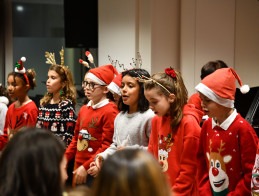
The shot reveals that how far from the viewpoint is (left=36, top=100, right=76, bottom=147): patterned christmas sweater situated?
361cm

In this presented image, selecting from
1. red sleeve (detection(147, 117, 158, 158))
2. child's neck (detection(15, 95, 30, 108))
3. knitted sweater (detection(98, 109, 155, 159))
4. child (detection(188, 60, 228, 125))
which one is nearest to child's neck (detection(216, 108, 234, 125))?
red sleeve (detection(147, 117, 158, 158))

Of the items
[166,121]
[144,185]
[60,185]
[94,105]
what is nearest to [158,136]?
[166,121]

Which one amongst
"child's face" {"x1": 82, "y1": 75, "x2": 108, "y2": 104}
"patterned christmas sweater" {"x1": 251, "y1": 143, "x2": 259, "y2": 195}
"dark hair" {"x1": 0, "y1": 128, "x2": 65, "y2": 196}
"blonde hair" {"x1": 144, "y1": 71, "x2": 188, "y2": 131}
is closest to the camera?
"dark hair" {"x1": 0, "y1": 128, "x2": 65, "y2": 196}

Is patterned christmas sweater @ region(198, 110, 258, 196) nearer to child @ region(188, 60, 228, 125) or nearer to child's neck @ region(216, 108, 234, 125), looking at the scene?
child's neck @ region(216, 108, 234, 125)

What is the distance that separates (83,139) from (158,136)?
2.85 feet

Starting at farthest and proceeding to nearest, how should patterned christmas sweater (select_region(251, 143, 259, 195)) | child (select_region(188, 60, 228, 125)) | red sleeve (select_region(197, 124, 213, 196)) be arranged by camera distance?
1. child (select_region(188, 60, 228, 125))
2. red sleeve (select_region(197, 124, 213, 196))
3. patterned christmas sweater (select_region(251, 143, 259, 195))

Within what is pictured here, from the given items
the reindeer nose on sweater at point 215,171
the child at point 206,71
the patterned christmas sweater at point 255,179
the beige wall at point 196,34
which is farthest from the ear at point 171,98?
the beige wall at point 196,34

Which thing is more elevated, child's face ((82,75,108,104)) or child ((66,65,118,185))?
child's face ((82,75,108,104))

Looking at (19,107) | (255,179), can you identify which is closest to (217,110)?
(255,179)

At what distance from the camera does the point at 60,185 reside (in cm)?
122

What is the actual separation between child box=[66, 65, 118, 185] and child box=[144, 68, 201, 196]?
618 mm

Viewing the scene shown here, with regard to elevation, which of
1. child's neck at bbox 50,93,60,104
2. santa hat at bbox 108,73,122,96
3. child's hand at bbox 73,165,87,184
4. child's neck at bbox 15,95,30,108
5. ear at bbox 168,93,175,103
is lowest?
child's hand at bbox 73,165,87,184

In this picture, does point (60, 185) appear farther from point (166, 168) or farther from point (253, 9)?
point (253, 9)

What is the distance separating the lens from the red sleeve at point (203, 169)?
2.39 metres
